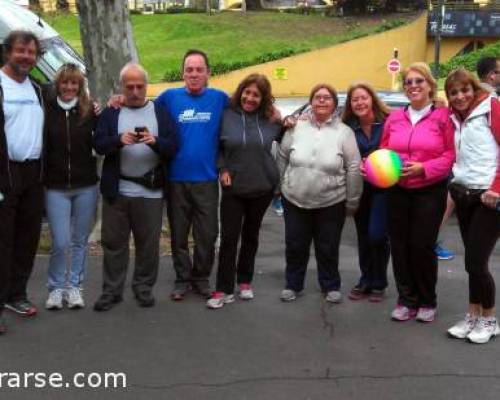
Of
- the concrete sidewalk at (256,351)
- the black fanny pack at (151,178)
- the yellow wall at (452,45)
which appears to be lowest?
the concrete sidewalk at (256,351)

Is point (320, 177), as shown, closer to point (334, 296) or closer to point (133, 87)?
point (334, 296)

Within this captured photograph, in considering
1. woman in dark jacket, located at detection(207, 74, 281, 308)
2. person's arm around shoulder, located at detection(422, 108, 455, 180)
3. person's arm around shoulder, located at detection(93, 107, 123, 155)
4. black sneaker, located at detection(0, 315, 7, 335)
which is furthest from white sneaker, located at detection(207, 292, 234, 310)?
person's arm around shoulder, located at detection(422, 108, 455, 180)

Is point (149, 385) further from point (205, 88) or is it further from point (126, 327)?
point (205, 88)

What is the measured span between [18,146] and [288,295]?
2309mm

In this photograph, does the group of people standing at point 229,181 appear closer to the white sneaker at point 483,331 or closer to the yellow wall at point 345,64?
the white sneaker at point 483,331

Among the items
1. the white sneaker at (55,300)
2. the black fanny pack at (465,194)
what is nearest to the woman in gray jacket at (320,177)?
the black fanny pack at (465,194)

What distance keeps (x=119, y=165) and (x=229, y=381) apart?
1849 millimetres

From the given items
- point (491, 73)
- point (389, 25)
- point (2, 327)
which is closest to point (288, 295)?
point (2, 327)

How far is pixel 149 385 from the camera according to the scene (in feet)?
13.2

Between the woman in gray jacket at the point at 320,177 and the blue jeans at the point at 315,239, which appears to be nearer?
the woman in gray jacket at the point at 320,177

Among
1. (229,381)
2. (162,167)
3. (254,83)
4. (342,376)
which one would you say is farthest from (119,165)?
(342,376)

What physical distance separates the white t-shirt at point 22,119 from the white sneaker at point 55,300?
108 cm

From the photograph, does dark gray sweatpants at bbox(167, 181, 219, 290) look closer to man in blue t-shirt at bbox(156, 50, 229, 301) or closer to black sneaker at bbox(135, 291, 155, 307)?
man in blue t-shirt at bbox(156, 50, 229, 301)

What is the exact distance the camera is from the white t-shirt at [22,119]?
4629 mm
